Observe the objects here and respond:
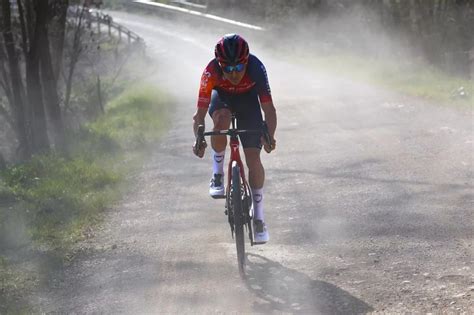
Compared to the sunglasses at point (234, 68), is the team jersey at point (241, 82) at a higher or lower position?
lower

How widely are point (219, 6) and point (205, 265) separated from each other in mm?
37639

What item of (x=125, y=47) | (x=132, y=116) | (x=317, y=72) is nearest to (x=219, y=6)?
(x=125, y=47)

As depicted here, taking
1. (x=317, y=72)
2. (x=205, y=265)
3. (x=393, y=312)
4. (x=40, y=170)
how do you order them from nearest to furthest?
(x=393, y=312), (x=205, y=265), (x=40, y=170), (x=317, y=72)

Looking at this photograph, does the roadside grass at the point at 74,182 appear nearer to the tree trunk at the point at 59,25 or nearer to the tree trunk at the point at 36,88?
the tree trunk at the point at 36,88

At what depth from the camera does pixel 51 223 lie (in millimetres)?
9438

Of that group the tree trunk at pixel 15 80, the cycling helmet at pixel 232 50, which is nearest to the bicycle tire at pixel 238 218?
the cycling helmet at pixel 232 50

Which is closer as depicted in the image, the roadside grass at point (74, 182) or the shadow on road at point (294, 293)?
the shadow on road at point (294, 293)

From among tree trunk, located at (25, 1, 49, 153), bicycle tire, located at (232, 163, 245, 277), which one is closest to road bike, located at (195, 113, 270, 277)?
bicycle tire, located at (232, 163, 245, 277)

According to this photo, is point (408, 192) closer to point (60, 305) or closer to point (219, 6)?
point (60, 305)

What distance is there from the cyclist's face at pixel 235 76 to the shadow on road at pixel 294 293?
1712mm

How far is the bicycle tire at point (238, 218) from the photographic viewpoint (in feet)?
21.9

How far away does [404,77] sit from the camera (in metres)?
20.9

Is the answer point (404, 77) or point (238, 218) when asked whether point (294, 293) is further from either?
point (404, 77)

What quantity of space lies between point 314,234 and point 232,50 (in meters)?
2.46
